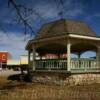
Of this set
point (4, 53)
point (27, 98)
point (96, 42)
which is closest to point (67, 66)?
point (96, 42)

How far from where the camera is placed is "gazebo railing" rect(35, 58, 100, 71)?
2124 cm

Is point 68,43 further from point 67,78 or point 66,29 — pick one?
point 67,78

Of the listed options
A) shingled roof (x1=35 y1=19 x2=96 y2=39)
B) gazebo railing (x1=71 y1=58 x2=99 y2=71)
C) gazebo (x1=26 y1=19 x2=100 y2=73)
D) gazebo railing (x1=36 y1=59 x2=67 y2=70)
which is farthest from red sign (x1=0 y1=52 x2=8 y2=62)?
gazebo railing (x1=71 y1=58 x2=99 y2=71)

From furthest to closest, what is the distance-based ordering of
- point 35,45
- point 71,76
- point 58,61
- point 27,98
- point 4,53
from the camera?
point 4,53 < point 35,45 < point 58,61 < point 71,76 < point 27,98

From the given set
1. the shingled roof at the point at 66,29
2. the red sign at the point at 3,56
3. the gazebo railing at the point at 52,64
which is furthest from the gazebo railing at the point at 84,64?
the red sign at the point at 3,56

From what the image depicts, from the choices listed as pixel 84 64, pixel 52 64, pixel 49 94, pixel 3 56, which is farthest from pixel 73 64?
pixel 3 56

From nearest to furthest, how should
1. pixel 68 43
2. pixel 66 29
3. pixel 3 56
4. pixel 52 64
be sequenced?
1. pixel 68 43
2. pixel 66 29
3. pixel 52 64
4. pixel 3 56

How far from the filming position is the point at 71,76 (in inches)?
814

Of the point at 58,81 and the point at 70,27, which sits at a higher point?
the point at 70,27

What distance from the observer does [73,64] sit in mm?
21156

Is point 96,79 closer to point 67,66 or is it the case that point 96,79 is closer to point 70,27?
point 67,66

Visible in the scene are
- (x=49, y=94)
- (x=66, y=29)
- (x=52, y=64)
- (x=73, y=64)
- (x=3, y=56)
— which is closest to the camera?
(x=49, y=94)

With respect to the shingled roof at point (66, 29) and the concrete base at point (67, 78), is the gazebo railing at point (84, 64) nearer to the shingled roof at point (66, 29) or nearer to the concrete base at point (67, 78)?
the concrete base at point (67, 78)

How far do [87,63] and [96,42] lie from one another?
2096mm
